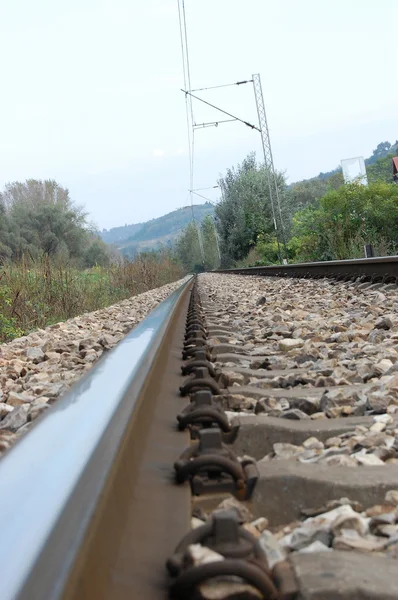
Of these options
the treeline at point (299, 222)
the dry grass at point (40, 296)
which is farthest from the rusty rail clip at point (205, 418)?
the treeline at point (299, 222)

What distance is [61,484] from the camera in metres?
1.05

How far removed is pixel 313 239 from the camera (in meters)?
21.0

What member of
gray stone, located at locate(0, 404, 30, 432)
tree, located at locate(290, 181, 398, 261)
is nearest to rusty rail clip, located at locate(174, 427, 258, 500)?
gray stone, located at locate(0, 404, 30, 432)

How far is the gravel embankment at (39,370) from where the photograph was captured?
2740 mm

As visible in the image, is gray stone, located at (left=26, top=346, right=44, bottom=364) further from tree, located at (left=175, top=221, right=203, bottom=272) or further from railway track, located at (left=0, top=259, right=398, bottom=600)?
tree, located at (left=175, top=221, right=203, bottom=272)

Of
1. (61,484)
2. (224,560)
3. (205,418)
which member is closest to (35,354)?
(205,418)

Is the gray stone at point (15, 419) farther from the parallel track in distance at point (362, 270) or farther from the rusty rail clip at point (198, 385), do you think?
the parallel track in distance at point (362, 270)

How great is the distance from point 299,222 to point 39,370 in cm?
2037

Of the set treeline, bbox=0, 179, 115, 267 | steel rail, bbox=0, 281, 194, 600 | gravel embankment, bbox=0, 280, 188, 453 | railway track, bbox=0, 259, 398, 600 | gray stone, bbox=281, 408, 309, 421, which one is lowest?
gravel embankment, bbox=0, 280, 188, 453

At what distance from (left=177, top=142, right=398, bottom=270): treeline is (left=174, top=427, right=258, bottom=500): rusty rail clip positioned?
13569mm

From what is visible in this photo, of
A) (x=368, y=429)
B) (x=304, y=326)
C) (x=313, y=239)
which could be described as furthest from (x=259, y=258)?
(x=368, y=429)

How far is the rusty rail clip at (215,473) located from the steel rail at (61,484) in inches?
1.6

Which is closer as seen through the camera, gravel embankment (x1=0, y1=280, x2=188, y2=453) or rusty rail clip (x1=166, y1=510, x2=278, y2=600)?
rusty rail clip (x1=166, y1=510, x2=278, y2=600)

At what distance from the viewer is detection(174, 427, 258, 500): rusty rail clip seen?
133cm
